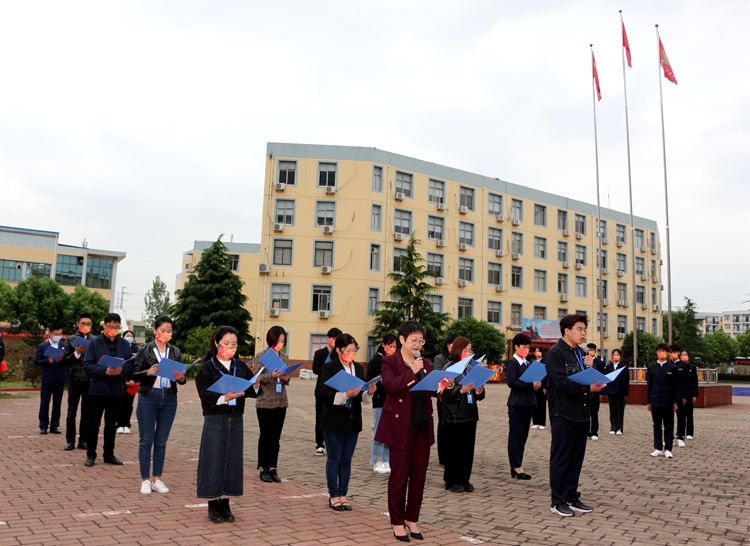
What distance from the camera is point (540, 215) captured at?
50.8m

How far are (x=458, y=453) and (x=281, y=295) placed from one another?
34.7m

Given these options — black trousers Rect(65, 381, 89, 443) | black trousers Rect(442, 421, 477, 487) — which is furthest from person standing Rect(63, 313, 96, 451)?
black trousers Rect(442, 421, 477, 487)

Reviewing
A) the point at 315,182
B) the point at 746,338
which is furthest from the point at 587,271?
the point at 746,338

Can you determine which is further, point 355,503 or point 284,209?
point 284,209

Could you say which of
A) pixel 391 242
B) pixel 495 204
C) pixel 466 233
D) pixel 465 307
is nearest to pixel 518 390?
pixel 391 242

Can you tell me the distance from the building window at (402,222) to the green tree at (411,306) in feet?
8.78

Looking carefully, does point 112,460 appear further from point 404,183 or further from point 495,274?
point 495,274

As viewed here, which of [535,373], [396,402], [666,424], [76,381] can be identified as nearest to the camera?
[396,402]

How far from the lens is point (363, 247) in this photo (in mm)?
41656

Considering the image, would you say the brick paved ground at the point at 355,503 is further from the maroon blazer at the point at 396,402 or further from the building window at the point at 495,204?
the building window at the point at 495,204

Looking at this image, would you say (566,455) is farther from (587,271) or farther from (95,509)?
(587,271)

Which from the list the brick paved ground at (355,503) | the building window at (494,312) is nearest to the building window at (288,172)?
the building window at (494,312)

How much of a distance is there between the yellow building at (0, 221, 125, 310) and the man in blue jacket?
6167cm

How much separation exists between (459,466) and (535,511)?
1.19 m
